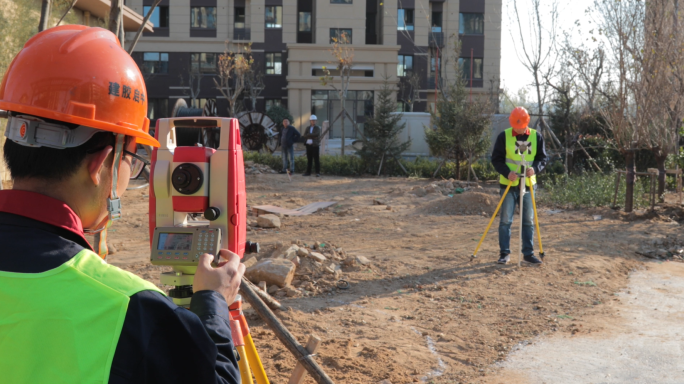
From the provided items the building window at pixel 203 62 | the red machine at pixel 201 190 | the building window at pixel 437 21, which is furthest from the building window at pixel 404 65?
the red machine at pixel 201 190

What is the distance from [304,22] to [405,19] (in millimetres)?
7025

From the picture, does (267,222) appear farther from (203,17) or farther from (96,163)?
(203,17)

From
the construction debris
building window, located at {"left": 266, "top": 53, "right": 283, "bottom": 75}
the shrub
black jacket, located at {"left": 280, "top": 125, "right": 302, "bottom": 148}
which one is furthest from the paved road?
building window, located at {"left": 266, "top": 53, "right": 283, "bottom": 75}

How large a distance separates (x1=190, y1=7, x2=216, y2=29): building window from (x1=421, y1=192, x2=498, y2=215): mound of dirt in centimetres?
3088

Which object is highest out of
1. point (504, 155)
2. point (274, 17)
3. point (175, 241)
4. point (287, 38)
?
point (274, 17)

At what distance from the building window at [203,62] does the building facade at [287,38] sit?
0.07 meters

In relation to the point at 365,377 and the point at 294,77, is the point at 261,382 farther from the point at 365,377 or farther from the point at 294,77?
the point at 294,77

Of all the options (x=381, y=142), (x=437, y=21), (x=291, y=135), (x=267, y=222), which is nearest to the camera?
(x=267, y=222)

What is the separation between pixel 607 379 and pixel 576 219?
7.52 meters

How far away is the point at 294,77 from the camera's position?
36.4 m

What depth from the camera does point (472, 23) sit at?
40656 mm

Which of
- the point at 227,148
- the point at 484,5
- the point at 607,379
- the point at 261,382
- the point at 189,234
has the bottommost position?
the point at 607,379

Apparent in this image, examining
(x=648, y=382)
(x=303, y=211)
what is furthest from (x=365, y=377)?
(x=303, y=211)

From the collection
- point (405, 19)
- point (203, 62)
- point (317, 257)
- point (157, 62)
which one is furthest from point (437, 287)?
point (157, 62)
